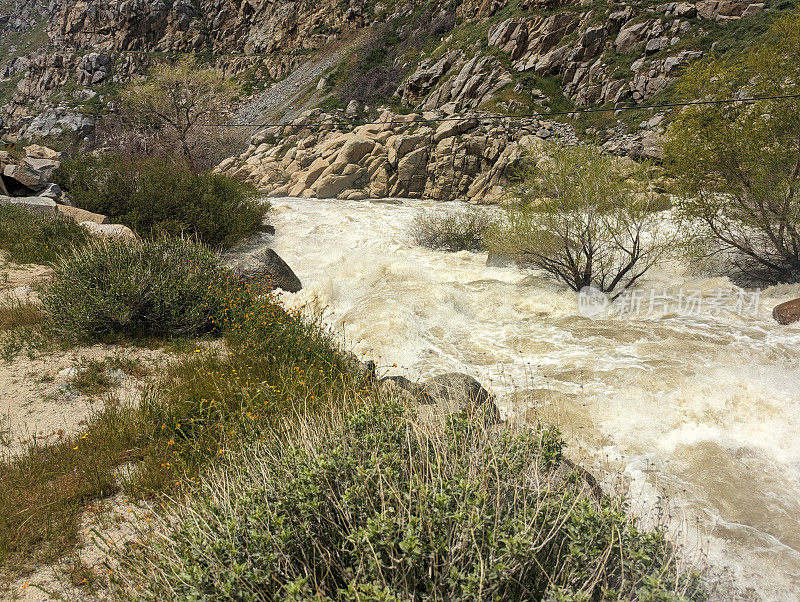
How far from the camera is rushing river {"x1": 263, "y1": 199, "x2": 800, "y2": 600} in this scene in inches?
161

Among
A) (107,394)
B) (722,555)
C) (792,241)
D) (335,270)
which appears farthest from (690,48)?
(107,394)

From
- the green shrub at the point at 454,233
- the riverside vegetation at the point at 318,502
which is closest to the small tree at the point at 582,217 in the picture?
the green shrub at the point at 454,233

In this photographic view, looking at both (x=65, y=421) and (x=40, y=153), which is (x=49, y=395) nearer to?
(x=65, y=421)

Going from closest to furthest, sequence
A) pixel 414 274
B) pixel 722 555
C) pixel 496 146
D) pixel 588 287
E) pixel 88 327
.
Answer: pixel 722 555 → pixel 88 327 → pixel 588 287 → pixel 414 274 → pixel 496 146

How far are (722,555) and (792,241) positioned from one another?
8.32 meters

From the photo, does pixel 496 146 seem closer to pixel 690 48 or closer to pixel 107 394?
pixel 690 48

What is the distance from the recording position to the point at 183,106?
24.6 m

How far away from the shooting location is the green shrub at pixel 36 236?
989 cm

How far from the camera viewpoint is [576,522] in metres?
2.27

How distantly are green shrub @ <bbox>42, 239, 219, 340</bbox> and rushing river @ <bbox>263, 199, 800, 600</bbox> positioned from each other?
2.68 m

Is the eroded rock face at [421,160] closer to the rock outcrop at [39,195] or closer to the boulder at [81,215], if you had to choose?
the rock outcrop at [39,195]

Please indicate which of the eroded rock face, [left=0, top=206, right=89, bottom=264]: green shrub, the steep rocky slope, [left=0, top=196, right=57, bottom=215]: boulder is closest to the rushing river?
[left=0, top=206, right=89, bottom=264]: green shrub
